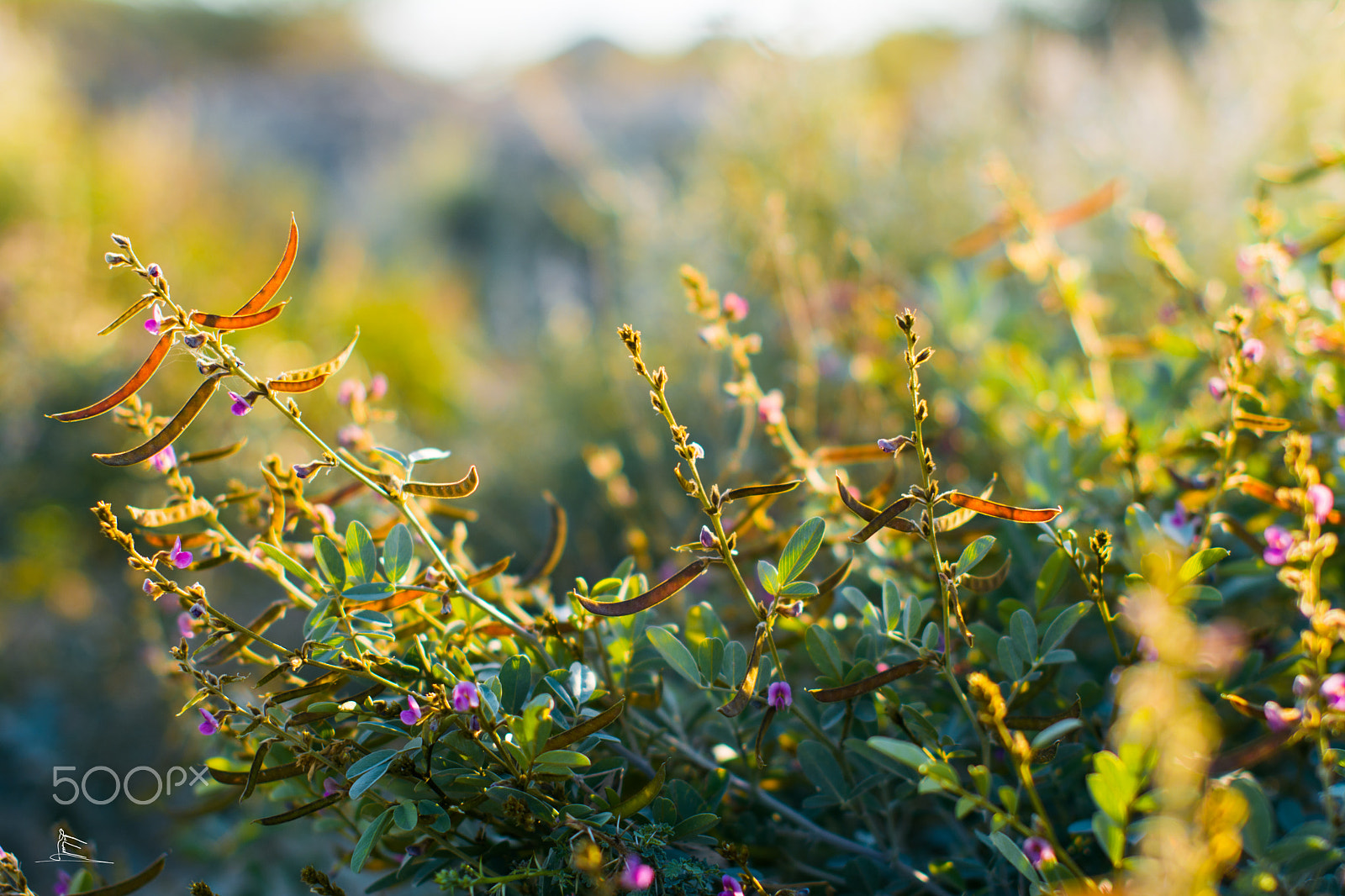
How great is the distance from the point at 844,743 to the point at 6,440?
10.5ft

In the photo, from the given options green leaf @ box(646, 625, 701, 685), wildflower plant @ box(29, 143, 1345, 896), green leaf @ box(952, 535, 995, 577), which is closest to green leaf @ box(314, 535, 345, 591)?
wildflower plant @ box(29, 143, 1345, 896)

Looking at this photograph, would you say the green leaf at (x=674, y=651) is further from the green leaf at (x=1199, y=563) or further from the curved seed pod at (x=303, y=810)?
the green leaf at (x=1199, y=563)

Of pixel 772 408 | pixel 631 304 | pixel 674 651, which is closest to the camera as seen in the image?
pixel 674 651

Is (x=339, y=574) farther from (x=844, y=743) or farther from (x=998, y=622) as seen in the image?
(x=998, y=622)

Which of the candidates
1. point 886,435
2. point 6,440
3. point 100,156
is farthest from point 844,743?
point 100,156

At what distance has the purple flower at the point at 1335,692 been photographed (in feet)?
1.64

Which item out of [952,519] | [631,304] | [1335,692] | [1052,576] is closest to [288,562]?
[952,519]

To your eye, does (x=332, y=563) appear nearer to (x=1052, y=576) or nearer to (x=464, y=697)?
(x=464, y=697)

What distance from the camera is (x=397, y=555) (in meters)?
0.62

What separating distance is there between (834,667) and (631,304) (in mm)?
2577

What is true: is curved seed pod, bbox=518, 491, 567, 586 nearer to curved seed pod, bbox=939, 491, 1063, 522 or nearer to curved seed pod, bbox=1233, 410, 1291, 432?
curved seed pod, bbox=939, 491, 1063, 522

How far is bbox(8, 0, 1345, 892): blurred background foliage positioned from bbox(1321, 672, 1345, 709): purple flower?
0.34 metres

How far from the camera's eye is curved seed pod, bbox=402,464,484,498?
59 centimetres

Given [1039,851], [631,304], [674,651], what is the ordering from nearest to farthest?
[1039,851] < [674,651] < [631,304]
